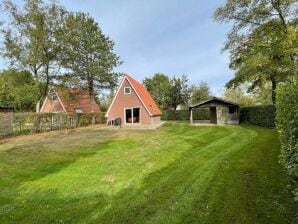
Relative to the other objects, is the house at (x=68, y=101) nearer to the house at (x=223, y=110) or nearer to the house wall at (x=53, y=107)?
the house wall at (x=53, y=107)

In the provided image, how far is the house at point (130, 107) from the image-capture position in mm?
25827

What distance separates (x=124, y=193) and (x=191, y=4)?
48.2ft

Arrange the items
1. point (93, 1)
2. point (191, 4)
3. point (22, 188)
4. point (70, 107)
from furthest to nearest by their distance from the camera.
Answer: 1. point (70, 107)
2. point (191, 4)
3. point (93, 1)
4. point (22, 188)

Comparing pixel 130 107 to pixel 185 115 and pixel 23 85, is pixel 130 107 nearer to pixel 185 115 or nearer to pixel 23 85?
pixel 23 85

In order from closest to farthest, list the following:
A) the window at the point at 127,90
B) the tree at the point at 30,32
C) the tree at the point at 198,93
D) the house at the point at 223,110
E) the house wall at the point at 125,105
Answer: the tree at the point at 30,32, the house wall at the point at 125,105, the house at the point at 223,110, the window at the point at 127,90, the tree at the point at 198,93

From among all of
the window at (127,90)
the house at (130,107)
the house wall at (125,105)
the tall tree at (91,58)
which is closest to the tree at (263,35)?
the house at (130,107)

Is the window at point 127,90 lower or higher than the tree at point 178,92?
lower

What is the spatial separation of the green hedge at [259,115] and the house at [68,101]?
20142mm

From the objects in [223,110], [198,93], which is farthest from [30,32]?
[198,93]

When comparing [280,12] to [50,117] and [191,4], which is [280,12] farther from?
[50,117]

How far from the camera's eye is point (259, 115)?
72.0 ft

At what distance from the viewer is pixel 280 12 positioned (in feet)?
68.9

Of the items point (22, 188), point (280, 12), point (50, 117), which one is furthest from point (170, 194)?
point (280, 12)

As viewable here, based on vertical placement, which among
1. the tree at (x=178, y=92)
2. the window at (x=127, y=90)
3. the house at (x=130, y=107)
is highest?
the tree at (x=178, y=92)
